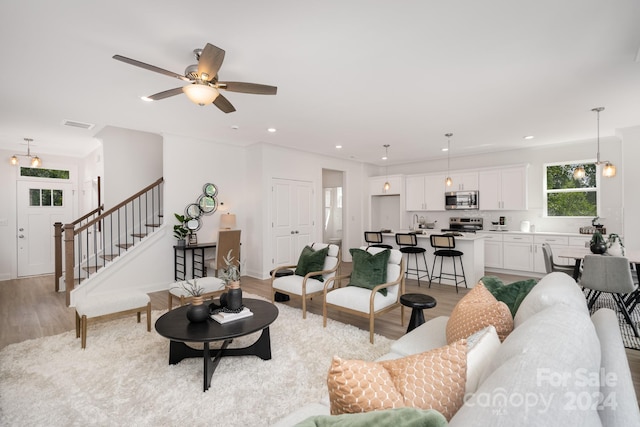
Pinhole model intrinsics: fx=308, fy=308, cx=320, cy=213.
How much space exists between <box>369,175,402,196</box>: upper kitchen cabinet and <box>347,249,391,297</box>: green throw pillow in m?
5.06

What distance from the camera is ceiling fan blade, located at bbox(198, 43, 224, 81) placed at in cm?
227

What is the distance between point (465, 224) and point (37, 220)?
978 cm

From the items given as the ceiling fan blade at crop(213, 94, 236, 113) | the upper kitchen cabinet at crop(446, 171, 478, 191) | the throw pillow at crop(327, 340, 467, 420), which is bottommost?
the throw pillow at crop(327, 340, 467, 420)

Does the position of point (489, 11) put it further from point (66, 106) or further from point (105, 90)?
point (66, 106)

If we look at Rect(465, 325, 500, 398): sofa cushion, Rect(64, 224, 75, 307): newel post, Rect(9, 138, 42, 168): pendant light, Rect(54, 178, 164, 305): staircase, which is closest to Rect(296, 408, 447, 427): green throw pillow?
Rect(465, 325, 500, 398): sofa cushion

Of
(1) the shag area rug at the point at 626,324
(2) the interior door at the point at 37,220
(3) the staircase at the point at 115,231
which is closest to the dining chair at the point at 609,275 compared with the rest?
(1) the shag area rug at the point at 626,324

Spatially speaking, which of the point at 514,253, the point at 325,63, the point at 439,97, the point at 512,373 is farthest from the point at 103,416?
the point at 514,253

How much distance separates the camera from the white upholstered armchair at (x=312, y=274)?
405cm

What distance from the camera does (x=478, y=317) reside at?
5.64 ft

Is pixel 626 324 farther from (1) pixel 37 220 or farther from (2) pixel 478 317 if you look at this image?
(1) pixel 37 220

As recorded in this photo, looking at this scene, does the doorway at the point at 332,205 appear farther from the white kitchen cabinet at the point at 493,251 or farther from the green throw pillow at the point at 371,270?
the green throw pillow at the point at 371,270

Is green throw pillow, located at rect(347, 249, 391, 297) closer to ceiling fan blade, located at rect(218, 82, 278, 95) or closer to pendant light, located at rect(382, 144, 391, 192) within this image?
ceiling fan blade, located at rect(218, 82, 278, 95)

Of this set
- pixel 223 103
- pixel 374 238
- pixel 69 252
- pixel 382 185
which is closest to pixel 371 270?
pixel 223 103

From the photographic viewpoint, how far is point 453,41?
2605mm
